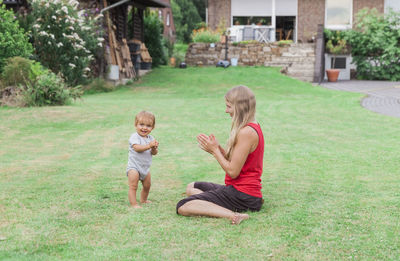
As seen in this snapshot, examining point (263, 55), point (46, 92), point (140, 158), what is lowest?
point (46, 92)

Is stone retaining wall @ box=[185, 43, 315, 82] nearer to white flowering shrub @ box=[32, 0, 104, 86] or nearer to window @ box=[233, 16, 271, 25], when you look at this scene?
window @ box=[233, 16, 271, 25]

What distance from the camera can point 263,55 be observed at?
2689 centimetres

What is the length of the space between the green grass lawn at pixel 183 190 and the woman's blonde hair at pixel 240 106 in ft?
2.71

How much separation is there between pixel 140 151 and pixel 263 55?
23.1 m

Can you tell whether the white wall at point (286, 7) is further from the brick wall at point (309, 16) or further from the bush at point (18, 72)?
the bush at point (18, 72)

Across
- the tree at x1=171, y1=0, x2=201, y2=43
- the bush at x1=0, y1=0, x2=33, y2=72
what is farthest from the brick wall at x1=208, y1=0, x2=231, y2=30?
the bush at x1=0, y1=0, x2=33, y2=72

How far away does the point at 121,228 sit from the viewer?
396 cm

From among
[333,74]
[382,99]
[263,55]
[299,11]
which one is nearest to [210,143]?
[382,99]

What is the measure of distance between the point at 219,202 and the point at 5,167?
3537 millimetres

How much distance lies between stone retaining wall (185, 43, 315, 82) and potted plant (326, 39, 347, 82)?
91 centimetres

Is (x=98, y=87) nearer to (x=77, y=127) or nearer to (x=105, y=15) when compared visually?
(x=105, y=15)

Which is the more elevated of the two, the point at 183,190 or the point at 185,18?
the point at 185,18

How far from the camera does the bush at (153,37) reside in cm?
2862

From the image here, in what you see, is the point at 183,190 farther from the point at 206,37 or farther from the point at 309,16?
the point at 309,16
